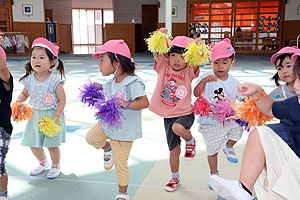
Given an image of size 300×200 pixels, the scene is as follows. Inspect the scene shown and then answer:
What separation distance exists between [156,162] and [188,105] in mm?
705

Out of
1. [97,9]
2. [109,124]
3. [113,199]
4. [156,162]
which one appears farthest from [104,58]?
[97,9]

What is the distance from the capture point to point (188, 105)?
7.52ft

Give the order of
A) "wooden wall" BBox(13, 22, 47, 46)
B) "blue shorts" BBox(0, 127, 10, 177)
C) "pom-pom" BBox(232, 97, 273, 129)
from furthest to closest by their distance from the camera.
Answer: "wooden wall" BBox(13, 22, 47, 46) < "blue shorts" BBox(0, 127, 10, 177) < "pom-pom" BBox(232, 97, 273, 129)

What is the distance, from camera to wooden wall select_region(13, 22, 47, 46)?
14719 millimetres

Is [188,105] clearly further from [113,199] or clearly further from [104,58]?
[113,199]

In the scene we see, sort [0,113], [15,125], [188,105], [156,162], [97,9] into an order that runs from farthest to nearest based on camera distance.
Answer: [97,9] < [15,125] < [156,162] < [188,105] < [0,113]

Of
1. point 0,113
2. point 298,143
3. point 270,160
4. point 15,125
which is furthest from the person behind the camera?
point 15,125

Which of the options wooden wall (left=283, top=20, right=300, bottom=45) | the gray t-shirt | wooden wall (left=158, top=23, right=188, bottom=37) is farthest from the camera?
wooden wall (left=158, top=23, right=188, bottom=37)

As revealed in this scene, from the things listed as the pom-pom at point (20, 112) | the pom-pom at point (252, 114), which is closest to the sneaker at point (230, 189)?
the pom-pom at point (252, 114)

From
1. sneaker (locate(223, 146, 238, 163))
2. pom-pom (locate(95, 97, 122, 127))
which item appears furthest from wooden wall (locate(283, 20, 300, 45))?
pom-pom (locate(95, 97, 122, 127))

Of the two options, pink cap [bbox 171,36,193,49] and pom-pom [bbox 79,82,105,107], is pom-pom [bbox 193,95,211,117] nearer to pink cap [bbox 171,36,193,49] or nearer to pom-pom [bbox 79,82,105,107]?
pink cap [bbox 171,36,193,49]

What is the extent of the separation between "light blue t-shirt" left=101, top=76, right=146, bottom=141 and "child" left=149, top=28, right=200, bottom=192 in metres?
0.28

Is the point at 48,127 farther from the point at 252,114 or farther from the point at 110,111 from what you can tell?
the point at 252,114

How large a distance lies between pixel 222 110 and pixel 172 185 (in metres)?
0.64
